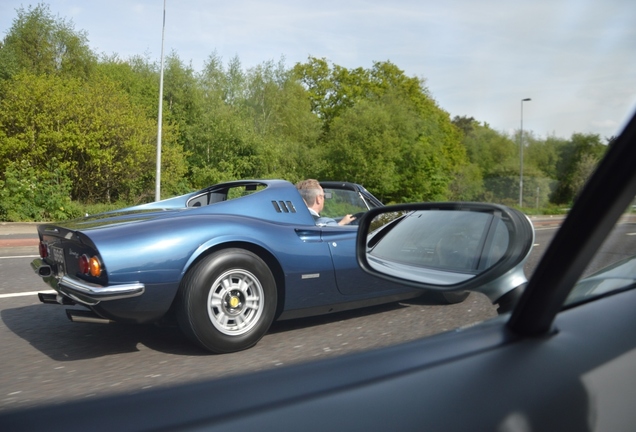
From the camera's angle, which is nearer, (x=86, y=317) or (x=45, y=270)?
(x=86, y=317)

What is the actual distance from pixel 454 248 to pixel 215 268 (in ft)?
7.96

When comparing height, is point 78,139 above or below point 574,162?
above

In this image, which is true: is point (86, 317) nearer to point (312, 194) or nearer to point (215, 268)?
point (215, 268)

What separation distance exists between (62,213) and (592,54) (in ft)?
65.6

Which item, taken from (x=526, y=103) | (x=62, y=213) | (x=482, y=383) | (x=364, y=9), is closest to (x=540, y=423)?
(x=482, y=383)

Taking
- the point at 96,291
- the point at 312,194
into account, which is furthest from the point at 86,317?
the point at 312,194

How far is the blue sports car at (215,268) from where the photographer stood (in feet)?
12.1

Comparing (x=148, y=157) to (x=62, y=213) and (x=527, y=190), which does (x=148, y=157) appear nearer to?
(x=62, y=213)

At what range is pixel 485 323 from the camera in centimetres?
144

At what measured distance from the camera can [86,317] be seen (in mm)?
3838

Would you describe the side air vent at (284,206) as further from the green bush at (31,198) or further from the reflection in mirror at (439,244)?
the green bush at (31,198)

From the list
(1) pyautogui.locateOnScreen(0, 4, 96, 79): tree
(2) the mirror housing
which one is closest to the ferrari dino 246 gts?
(2) the mirror housing

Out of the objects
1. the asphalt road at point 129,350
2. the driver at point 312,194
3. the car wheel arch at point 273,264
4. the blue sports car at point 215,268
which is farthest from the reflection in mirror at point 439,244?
the driver at point 312,194

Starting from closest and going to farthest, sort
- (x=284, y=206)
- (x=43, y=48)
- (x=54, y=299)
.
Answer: (x=54, y=299), (x=284, y=206), (x=43, y=48)
